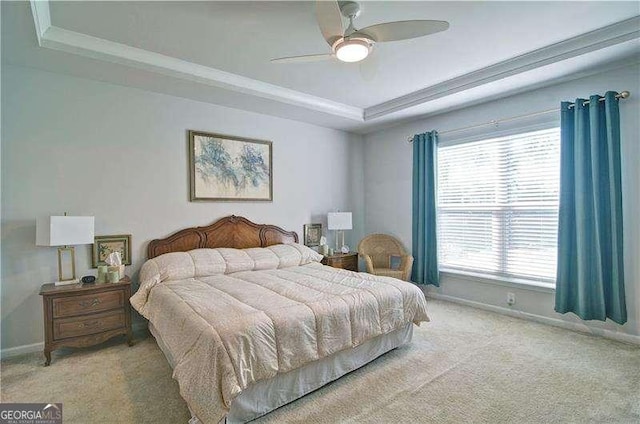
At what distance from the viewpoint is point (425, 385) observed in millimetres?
2332

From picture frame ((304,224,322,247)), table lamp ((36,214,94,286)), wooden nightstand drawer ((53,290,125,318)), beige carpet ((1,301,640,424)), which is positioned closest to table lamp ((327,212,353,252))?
picture frame ((304,224,322,247))

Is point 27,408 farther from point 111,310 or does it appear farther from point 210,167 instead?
point 210,167

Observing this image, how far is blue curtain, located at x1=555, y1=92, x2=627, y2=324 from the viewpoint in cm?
298

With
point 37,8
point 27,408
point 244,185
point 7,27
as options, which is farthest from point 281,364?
point 7,27

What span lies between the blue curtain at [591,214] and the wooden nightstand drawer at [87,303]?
14.7ft

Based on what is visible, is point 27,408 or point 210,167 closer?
point 27,408

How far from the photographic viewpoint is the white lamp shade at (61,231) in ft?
8.96

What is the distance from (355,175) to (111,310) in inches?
158

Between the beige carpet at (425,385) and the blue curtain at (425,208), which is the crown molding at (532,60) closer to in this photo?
the blue curtain at (425,208)

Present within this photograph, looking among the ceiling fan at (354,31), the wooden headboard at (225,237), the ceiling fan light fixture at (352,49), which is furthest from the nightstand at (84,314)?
the ceiling fan light fixture at (352,49)

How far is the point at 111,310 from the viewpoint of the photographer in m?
2.96

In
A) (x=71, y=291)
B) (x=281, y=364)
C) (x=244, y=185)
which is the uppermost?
(x=244, y=185)

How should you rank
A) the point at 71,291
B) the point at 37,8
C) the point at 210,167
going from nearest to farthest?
the point at 37,8 < the point at 71,291 < the point at 210,167

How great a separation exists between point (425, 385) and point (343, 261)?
2.44m
